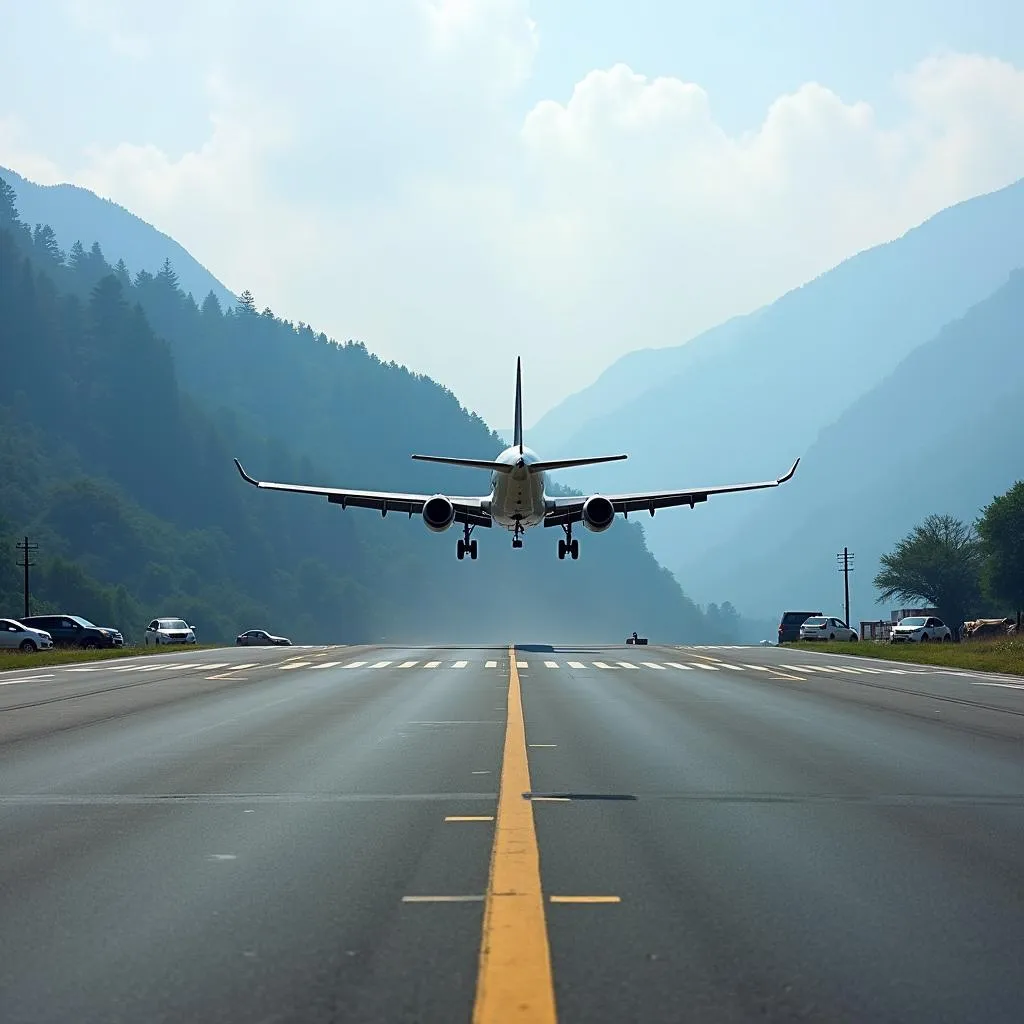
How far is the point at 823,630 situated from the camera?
61.8 m

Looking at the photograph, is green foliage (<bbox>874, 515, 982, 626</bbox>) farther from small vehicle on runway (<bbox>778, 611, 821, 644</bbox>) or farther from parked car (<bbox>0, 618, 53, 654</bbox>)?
parked car (<bbox>0, 618, 53, 654</bbox>)

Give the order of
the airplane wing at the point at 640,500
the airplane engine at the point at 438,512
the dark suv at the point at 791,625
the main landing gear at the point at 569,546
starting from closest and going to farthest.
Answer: the airplane engine at the point at 438,512, the airplane wing at the point at 640,500, the main landing gear at the point at 569,546, the dark suv at the point at 791,625

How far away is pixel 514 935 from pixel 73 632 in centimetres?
5329

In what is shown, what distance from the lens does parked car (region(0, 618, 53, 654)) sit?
49.5m

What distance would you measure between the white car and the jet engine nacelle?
22055mm

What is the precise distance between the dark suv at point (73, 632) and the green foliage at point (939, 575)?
8355 cm

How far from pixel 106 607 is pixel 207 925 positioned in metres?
146

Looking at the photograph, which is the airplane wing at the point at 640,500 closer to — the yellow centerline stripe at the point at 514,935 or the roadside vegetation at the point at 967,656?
the roadside vegetation at the point at 967,656

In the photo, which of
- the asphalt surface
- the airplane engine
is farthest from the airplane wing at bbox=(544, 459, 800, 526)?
the asphalt surface

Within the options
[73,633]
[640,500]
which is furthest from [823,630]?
[73,633]

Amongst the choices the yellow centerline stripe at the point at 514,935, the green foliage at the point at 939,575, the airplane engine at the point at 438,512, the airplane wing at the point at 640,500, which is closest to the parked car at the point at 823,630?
the airplane wing at the point at 640,500

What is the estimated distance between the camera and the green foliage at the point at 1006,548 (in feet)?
347

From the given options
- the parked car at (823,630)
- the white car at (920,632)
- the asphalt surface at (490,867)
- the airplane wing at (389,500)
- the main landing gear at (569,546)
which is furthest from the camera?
the parked car at (823,630)

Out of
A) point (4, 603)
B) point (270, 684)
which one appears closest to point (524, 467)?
point (270, 684)
